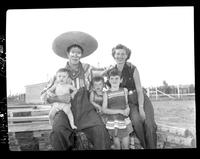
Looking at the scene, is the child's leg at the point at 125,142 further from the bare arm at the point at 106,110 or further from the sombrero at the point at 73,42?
the sombrero at the point at 73,42

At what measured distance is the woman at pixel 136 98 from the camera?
4.16m

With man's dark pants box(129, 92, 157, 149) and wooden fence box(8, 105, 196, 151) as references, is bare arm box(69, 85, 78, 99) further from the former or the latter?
man's dark pants box(129, 92, 157, 149)

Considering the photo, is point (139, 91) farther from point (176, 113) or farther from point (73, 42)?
point (73, 42)

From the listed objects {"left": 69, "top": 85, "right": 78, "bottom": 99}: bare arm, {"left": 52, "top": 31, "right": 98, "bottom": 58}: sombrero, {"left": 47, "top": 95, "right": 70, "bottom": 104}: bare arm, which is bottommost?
{"left": 47, "top": 95, "right": 70, "bottom": 104}: bare arm

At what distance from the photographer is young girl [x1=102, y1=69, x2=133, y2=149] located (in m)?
4.14

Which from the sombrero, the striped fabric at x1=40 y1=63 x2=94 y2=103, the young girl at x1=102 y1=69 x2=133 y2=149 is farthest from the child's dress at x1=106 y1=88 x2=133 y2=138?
the sombrero

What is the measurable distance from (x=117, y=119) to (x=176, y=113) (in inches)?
27.5

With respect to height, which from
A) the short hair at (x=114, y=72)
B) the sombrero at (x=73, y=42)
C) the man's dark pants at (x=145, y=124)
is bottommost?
the man's dark pants at (x=145, y=124)

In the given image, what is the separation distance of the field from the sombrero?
39.0 inches

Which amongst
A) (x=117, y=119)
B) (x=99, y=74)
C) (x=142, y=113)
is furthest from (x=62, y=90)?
(x=142, y=113)

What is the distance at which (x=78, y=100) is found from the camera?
414cm

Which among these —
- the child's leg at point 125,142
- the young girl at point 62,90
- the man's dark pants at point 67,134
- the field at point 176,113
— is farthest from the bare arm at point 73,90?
the field at point 176,113

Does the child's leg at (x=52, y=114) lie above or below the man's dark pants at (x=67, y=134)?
above

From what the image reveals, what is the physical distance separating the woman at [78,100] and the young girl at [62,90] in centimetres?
4
